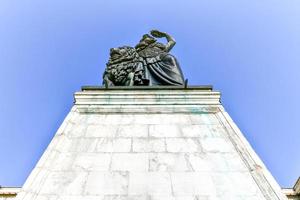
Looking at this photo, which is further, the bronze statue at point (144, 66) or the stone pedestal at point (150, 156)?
the bronze statue at point (144, 66)

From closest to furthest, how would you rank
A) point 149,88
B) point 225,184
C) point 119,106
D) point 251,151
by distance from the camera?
point 225,184, point 251,151, point 119,106, point 149,88

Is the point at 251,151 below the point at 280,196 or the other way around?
the other way around

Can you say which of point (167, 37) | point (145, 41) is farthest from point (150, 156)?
point (167, 37)

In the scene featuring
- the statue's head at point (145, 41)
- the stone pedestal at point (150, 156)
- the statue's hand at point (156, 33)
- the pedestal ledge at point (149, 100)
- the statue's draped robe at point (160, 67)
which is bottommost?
the stone pedestal at point (150, 156)

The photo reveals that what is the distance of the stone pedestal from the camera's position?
15.2ft

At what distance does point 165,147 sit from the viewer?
Result: 5.81 m

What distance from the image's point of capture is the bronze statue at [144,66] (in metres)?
10.4

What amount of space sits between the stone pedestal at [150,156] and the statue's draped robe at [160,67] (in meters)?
2.49

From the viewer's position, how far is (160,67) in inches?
439

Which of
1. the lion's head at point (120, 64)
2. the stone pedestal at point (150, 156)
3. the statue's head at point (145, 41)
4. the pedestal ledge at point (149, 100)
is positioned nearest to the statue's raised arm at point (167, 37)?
the statue's head at point (145, 41)

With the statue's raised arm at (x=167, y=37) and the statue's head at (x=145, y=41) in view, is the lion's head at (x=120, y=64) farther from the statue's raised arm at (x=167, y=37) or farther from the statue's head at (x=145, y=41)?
the statue's raised arm at (x=167, y=37)

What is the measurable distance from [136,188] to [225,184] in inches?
53.6

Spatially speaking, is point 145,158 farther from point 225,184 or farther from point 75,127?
point 75,127

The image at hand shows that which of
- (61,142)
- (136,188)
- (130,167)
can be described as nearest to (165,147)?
(130,167)
